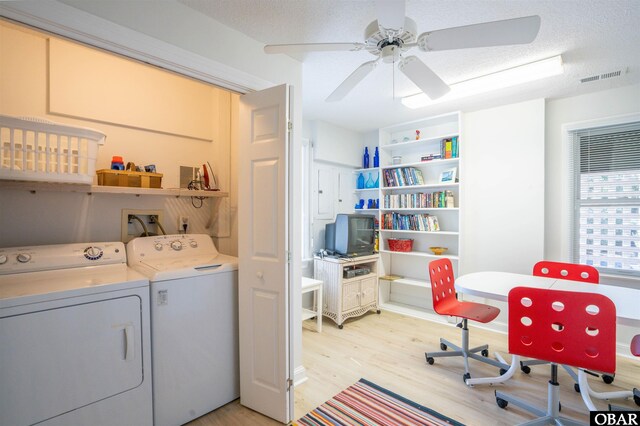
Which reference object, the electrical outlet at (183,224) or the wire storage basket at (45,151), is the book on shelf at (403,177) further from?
the wire storage basket at (45,151)

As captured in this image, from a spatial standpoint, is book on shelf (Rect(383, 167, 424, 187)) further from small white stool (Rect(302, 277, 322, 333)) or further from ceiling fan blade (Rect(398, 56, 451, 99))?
ceiling fan blade (Rect(398, 56, 451, 99))

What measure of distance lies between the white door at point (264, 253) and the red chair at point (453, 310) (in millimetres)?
1406

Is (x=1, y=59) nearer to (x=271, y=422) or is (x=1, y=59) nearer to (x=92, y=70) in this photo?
(x=92, y=70)

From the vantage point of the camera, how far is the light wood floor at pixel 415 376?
196 centimetres

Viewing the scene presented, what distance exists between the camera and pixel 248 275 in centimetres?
199

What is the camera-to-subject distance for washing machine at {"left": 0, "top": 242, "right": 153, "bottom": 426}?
130 centimetres

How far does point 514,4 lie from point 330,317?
3.22 metres

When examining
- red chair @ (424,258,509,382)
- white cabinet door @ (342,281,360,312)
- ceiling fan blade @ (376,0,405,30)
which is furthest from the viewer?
white cabinet door @ (342,281,360,312)

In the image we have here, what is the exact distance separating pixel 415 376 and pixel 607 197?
2642 mm

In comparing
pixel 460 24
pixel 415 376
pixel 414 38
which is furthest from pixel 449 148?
pixel 415 376

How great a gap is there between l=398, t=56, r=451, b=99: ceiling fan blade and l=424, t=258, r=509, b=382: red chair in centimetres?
143

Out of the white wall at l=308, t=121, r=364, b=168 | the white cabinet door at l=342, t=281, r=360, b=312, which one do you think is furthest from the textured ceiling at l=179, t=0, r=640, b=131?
the white cabinet door at l=342, t=281, r=360, b=312

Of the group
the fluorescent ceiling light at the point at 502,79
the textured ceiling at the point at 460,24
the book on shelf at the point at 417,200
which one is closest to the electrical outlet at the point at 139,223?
the textured ceiling at the point at 460,24

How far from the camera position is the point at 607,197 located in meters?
2.94
